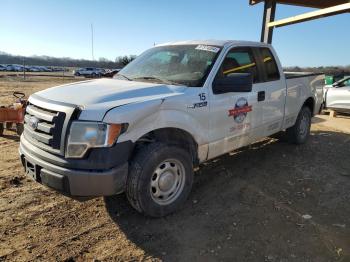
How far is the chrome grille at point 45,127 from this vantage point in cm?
335

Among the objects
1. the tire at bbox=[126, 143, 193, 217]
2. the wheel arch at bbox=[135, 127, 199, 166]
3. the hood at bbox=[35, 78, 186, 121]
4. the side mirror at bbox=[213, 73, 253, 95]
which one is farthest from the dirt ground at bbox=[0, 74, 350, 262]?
the side mirror at bbox=[213, 73, 253, 95]

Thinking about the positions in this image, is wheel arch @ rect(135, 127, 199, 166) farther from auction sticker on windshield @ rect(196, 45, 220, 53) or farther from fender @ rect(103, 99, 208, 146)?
auction sticker on windshield @ rect(196, 45, 220, 53)

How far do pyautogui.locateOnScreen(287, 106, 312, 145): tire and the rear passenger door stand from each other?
1021 millimetres

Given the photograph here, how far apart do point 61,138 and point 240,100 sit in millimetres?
2480

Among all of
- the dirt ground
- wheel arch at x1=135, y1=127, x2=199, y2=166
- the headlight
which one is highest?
the headlight

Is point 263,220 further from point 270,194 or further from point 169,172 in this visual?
point 169,172

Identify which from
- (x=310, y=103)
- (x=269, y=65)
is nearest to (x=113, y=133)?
(x=269, y=65)

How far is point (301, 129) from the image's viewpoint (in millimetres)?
7164

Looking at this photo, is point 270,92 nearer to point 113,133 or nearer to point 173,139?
point 173,139

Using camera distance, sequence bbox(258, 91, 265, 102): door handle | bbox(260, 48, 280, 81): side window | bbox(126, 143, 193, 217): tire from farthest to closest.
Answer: bbox(260, 48, 280, 81): side window → bbox(258, 91, 265, 102): door handle → bbox(126, 143, 193, 217): tire

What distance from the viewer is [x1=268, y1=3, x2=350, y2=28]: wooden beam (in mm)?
8336

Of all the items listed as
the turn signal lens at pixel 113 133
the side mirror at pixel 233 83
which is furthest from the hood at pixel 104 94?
the side mirror at pixel 233 83

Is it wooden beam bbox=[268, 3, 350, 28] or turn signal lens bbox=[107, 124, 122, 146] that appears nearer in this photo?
turn signal lens bbox=[107, 124, 122, 146]

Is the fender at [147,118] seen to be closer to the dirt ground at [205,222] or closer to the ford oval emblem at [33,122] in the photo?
the ford oval emblem at [33,122]
